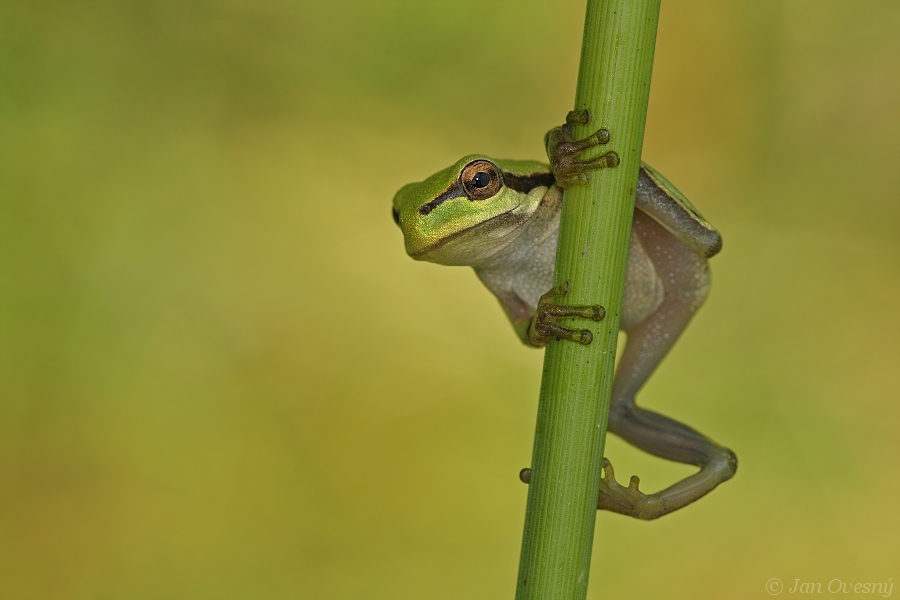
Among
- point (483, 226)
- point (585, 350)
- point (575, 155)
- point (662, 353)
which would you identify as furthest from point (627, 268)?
point (585, 350)

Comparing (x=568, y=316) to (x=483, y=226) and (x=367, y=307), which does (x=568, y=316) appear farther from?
(x=367, y=307)

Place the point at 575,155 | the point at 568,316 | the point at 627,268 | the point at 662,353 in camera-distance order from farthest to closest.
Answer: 1. the point at 662,353
2. the point at 627,268
3. the point at 575,155
4. the point at 568,316

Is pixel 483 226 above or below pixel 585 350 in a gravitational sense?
above

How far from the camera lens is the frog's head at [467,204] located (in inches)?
99.2


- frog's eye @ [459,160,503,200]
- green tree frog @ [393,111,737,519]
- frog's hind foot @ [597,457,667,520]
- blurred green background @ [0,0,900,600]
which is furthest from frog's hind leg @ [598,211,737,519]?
blurred green background @ [0,0,900,600]

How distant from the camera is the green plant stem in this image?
5.36 ft

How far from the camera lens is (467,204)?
8.32 feet

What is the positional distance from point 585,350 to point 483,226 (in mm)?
983

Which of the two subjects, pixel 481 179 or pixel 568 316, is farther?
pixel 481 179

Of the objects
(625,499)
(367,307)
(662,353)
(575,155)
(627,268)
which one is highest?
(367,307)

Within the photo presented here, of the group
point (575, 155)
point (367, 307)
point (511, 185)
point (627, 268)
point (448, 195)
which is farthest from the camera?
point (367, 307)

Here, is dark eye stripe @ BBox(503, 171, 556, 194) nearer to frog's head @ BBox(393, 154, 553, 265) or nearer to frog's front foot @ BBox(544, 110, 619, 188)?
frog's head @ BBox(393, 154, 553, 265)

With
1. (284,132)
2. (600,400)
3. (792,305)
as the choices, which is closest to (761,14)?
Result: (792,305)

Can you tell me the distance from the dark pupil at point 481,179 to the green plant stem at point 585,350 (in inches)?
31.4
